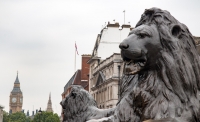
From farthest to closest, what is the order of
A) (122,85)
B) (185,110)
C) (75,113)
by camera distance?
(75,113) → (122,85) → (185,110)

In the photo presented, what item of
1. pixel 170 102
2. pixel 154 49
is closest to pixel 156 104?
pixel 170 102

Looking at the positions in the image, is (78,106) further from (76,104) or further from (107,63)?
(107,63)

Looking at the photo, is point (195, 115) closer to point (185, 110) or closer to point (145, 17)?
point (185, 110)

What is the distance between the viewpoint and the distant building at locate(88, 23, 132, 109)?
50.8 m

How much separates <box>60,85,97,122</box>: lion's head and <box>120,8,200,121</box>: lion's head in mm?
2434

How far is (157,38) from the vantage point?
3139 mm

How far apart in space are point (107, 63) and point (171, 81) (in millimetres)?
49779

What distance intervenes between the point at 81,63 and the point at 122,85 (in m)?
70.5

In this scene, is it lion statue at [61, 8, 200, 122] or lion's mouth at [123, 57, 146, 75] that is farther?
lion's mouth at [123, 57, 146, 75]

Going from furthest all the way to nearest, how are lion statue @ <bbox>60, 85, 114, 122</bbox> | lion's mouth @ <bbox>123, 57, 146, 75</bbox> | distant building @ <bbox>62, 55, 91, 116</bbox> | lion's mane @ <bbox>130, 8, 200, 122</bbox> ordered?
distant building @ <bbox>62, 55, 91, 116</bbox> → lion statue @ <bbox>60, 85, 114, 122</bbox> → lion's mouth @ <bbox>123, 57, 146, 75</bbox> → lion's mane @ <bbox>130, 8, 200, 122</bbox>

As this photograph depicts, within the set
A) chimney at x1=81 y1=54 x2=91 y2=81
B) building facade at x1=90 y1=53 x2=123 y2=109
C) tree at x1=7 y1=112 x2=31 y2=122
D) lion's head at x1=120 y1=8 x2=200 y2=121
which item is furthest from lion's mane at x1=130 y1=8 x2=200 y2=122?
tree at x1=7 y1=112 x2=31 y2=122

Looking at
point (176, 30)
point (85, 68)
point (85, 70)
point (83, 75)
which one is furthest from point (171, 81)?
point (83, 75)

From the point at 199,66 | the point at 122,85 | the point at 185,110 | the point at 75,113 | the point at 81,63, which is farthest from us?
the point at 81,63

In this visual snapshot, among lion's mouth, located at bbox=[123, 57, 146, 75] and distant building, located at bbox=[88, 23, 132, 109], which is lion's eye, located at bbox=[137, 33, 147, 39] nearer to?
lion's mouth, located at bbox=[123, 57, 146, 75]
